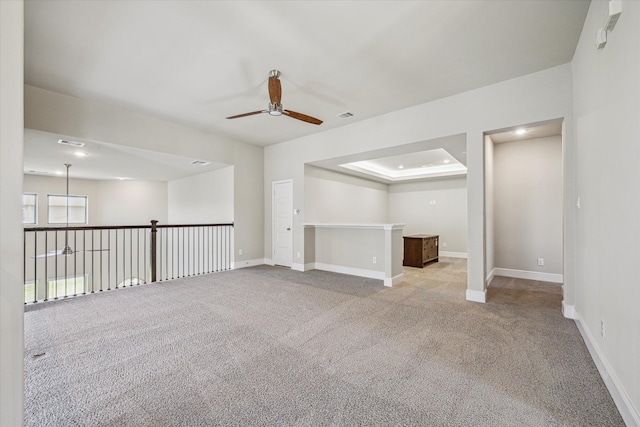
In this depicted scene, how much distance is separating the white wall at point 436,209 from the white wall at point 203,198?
227 inches

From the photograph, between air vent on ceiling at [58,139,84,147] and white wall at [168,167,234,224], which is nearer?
air vent on ceiling at [58,139,84,147]

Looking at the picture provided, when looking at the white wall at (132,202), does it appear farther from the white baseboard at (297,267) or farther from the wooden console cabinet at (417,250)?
the wooden console cabinet at (417,250)

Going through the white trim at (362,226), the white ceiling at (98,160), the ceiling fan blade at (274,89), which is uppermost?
the ceiling fan blade at (274,89)

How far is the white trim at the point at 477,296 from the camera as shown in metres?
3.79

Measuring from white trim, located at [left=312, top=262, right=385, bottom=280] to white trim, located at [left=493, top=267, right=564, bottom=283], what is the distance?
239 centimetres

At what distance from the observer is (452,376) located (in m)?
2.03

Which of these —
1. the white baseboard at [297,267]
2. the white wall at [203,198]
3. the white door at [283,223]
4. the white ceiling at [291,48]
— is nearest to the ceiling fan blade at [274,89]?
the white ceiling at [291,48]

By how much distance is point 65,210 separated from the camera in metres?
8.53

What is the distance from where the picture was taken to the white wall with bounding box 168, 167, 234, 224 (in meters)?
6.75

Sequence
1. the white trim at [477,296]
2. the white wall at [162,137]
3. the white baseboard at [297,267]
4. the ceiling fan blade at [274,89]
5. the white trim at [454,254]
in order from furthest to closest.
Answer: the white trim at [454,254]
the white baseboard at [297,267]
the white wall at [162,137]
the white trim at [477,296]
the ceiling fan blade at [274,89]

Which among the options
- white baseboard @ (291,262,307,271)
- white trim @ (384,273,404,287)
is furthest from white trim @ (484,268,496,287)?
white baseboard @ (291,262,307,271)

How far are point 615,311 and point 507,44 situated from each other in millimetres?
2684

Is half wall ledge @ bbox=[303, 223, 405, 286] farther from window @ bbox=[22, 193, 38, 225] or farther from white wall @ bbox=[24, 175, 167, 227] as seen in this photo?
window @ bbox=[22, 193, 38, 225]

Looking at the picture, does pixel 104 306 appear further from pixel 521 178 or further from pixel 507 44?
pixel 521 178
